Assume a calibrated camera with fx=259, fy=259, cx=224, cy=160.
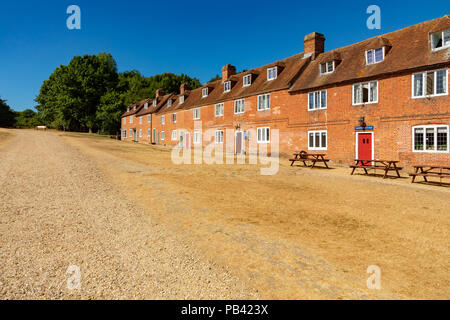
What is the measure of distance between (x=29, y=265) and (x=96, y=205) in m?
3.50

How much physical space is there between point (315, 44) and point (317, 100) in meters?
7.02

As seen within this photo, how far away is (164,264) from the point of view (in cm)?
443

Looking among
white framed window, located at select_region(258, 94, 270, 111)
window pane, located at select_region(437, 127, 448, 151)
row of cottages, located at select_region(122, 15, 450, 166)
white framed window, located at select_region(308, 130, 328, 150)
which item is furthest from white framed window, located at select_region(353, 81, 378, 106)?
white framed window, located at select_region(258, 94, 270, 111)

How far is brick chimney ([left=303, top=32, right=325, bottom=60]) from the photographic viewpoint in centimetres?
2566

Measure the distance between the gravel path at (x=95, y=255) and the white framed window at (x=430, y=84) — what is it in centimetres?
1857

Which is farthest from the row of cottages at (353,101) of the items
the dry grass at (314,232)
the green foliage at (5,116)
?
the green foliage at (5,116)

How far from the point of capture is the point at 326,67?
75.5 feet

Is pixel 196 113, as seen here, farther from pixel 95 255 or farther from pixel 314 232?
pixel 95 255

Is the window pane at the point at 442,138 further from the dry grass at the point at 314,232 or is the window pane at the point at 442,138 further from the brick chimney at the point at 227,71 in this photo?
the brick chimney at the point at 227,71

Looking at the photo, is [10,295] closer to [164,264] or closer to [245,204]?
[164,264]

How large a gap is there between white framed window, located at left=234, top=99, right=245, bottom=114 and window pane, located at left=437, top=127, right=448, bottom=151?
58.9ft

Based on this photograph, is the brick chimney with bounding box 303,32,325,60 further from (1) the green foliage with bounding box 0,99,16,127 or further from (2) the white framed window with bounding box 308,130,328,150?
(1) the green foliage with bounding box 0,99,16,127

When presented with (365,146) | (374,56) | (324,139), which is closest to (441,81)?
(374,56)
